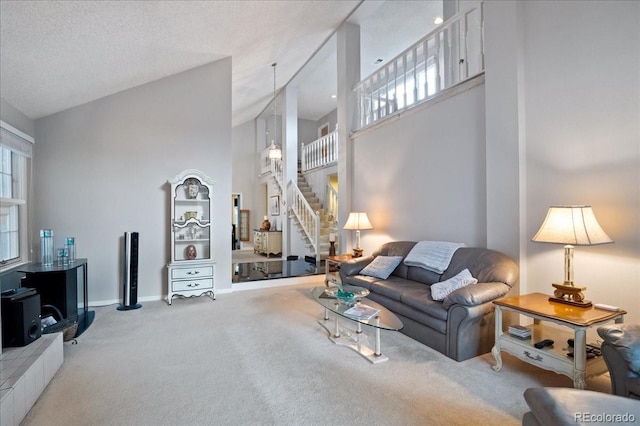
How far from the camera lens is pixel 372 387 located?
2291 mm

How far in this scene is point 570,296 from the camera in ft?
7.85

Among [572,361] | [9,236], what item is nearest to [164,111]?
[9,236]

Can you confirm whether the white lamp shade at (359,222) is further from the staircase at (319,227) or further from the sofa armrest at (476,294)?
the staircase at (319,227)

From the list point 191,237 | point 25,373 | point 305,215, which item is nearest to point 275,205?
point 305,215

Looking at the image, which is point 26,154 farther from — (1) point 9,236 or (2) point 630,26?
(2) point 630,26

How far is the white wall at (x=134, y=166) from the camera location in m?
4.35

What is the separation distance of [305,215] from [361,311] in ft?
17.5

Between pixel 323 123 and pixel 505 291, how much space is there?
9.55 m

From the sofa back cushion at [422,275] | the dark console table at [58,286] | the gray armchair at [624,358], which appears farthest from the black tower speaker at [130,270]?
the gray armchair at [624,358]

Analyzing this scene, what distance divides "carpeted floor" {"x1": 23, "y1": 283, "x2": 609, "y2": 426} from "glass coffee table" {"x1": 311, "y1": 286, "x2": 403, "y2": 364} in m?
0.11

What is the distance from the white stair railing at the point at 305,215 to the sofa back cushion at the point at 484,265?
4118 mm

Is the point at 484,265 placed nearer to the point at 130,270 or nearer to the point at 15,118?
the point at 130,270

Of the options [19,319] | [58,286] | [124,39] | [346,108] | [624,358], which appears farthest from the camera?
[346,108]

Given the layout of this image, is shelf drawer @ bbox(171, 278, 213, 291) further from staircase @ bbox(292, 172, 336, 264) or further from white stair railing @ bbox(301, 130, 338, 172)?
white stair railing @ bbox(301, 130, 338, 172)
